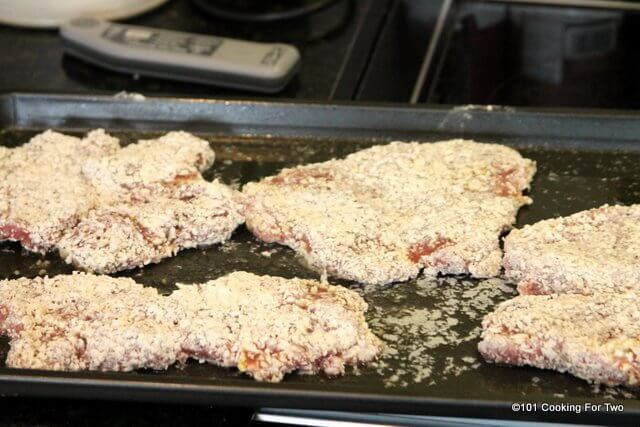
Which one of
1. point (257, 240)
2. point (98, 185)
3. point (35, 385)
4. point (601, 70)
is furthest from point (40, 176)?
point (601, 70)

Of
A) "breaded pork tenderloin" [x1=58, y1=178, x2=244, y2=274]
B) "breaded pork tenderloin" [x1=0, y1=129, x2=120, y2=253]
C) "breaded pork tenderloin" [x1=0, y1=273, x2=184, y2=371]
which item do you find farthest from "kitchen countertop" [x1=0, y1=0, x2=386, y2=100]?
"breaded pork tenderloin" [x1=0, y1=273, x2=184, y2=371]

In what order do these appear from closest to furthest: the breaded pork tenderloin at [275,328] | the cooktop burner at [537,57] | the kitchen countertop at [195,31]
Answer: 1. the breaded pork tenderloin at [275,328]
2. the kitchen countertop at [195,31]
3. the cooktop burner at [537,57]

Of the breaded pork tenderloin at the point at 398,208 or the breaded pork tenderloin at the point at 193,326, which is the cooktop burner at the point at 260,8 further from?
the breaded pork tenderloin at the point at 193,326

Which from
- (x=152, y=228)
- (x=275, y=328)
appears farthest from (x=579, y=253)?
(x=152, y=228)

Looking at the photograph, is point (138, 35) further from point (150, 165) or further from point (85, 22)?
point (150, 165)

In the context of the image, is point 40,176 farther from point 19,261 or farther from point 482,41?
point 482,41

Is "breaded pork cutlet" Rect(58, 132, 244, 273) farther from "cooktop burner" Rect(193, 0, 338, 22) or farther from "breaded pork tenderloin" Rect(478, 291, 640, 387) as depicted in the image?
"cooktop burner" Rect(193, 0, 338, 22)

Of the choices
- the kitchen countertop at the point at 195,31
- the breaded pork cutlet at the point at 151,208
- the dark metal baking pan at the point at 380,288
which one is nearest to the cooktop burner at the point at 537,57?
the kitchen countertop at the point at 195,31
